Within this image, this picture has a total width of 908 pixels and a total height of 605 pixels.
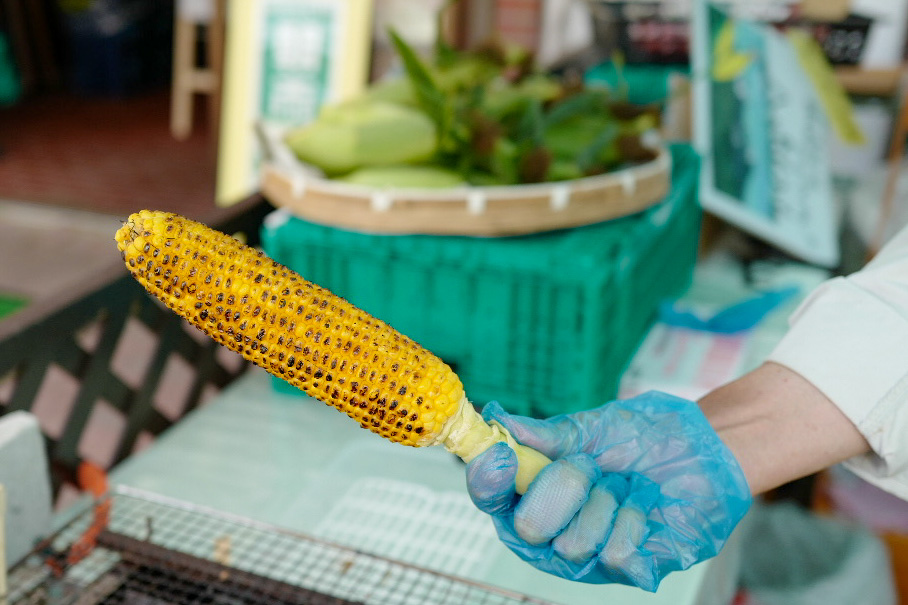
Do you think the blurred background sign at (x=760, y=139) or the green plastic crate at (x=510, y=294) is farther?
the blurred background sign at (x=760, y=139)

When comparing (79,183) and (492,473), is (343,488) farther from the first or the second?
(79,183)

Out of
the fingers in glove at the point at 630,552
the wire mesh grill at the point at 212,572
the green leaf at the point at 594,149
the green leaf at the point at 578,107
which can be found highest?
the green leaf at the point at 578,107

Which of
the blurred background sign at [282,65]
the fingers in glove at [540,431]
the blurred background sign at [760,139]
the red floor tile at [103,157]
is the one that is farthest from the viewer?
the red floor tile at [103,157]

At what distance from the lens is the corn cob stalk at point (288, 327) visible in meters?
0.78

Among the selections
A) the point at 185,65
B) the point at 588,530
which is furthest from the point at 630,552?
the point at 185,65

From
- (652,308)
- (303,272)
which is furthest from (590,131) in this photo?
(303,272)

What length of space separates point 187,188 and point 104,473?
4803 mm

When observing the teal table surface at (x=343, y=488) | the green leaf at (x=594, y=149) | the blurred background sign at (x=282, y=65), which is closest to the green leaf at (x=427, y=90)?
the green leaf at (x=594, y=149)

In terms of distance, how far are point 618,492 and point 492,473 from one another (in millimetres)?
205

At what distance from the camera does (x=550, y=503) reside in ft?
2.65

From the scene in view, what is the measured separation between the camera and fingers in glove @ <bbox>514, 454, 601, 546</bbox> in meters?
0.81

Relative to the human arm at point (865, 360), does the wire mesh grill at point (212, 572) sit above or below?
below

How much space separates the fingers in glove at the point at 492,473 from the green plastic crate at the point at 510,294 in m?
0.65

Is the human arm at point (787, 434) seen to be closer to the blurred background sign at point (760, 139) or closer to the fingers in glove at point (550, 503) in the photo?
the fingers in glove at point (550, 503)
